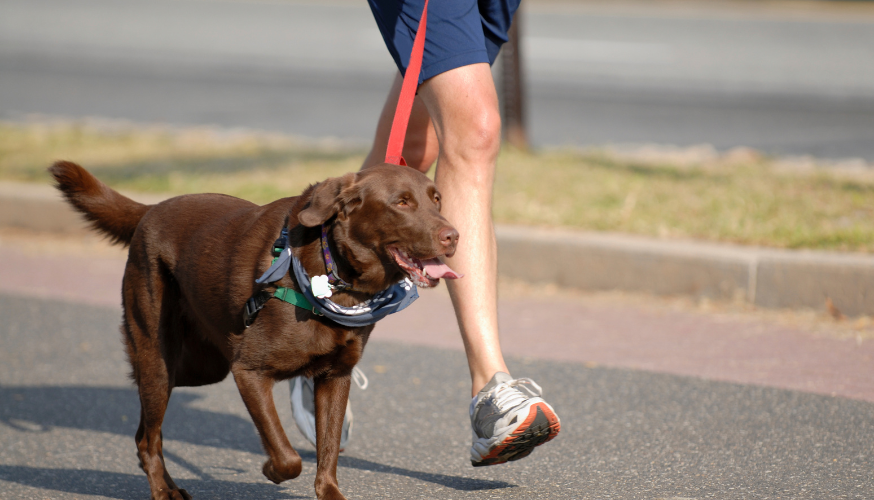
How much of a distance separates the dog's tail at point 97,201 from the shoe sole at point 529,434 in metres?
1.38

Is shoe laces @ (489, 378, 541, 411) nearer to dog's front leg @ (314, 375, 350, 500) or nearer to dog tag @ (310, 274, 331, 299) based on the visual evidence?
dog's front leg @ (314, 375, 350, 500)

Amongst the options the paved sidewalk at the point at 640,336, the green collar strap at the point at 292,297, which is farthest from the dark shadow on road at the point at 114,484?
the paved sidewalk at the point at 640,336

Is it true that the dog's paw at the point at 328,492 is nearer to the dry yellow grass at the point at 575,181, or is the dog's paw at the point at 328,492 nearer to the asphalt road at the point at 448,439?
the asphalt road at the point at 448,439

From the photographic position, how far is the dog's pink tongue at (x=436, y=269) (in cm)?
240

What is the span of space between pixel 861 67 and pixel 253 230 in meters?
13.2

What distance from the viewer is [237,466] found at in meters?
3.17

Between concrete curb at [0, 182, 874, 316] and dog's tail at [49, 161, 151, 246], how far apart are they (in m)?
2.53

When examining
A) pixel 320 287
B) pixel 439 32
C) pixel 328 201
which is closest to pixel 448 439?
pixel 320 287

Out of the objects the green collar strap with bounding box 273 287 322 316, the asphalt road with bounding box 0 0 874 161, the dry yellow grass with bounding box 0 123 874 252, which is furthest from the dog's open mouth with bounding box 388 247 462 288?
the asphalt road with bounding box 0 0 874 161

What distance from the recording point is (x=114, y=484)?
119 inches

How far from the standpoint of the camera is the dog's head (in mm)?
2402

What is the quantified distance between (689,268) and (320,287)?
2.89 meters

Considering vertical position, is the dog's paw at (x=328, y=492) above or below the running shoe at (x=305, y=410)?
above

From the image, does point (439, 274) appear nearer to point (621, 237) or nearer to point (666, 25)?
point (621, 237)
